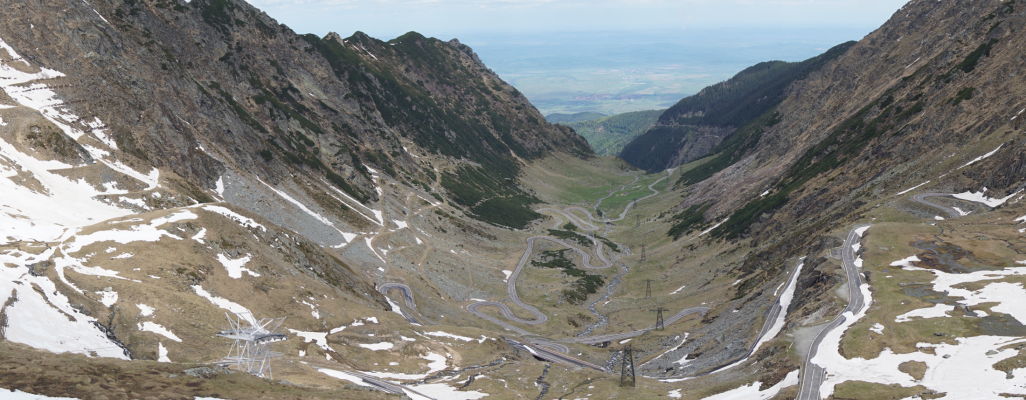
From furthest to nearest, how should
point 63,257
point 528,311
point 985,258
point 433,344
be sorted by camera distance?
point 528,311
point 433,344
point 985,258
point 63,257

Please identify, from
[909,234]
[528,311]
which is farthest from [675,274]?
[909,234]

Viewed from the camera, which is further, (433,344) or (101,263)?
(433,344)

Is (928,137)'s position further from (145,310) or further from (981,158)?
(145,310)

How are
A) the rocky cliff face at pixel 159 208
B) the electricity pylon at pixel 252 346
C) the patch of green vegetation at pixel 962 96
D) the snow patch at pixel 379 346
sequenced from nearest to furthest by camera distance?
the electricity pylon at pixel 252 346, the rocky cliff face at pixel 159 208, the snow patch at pixel 379 346, the patch of green vegetation at pixel 962 96

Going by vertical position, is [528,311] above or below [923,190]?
below

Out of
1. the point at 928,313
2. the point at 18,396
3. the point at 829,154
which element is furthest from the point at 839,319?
the point at 829,154

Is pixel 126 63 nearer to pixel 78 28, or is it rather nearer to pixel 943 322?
pixel 78 28

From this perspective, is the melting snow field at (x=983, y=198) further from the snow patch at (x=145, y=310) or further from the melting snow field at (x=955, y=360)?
the snow patch at (x=145, y=310)

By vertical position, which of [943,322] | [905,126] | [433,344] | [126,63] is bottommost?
[433,344]

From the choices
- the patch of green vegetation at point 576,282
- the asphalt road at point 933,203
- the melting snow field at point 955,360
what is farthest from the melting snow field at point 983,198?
the patch of green vegetation at point 576,282
